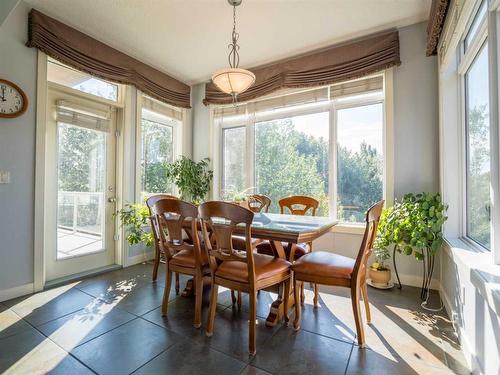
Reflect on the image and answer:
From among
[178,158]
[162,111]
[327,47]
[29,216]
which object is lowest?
[29,216]

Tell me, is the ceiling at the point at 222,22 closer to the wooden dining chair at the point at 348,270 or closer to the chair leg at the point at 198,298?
the wooden dining chair at the point at 348,270

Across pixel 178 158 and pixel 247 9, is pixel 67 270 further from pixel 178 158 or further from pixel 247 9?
pixel 247 9

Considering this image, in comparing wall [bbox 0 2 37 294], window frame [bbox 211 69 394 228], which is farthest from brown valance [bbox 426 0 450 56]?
wall [bbox 0 2 37 294]

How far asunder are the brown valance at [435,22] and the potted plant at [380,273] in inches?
81.2

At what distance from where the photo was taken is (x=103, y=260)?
10.9 ft

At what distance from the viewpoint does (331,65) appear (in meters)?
3.14

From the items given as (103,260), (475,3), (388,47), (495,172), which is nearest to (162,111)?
(103,260)

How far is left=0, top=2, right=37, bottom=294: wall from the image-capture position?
7.80ft

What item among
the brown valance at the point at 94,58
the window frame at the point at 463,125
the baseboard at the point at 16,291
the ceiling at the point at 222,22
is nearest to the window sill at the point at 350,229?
the window frame at the point at 463,125

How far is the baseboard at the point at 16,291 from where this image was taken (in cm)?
235

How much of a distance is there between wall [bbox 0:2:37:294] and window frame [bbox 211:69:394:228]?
7.55ft

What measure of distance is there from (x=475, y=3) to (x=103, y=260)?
4.29 m

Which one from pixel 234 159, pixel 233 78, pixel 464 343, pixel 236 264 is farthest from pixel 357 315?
pixel 234 159

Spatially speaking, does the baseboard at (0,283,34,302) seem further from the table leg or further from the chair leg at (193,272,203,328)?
the table leg
